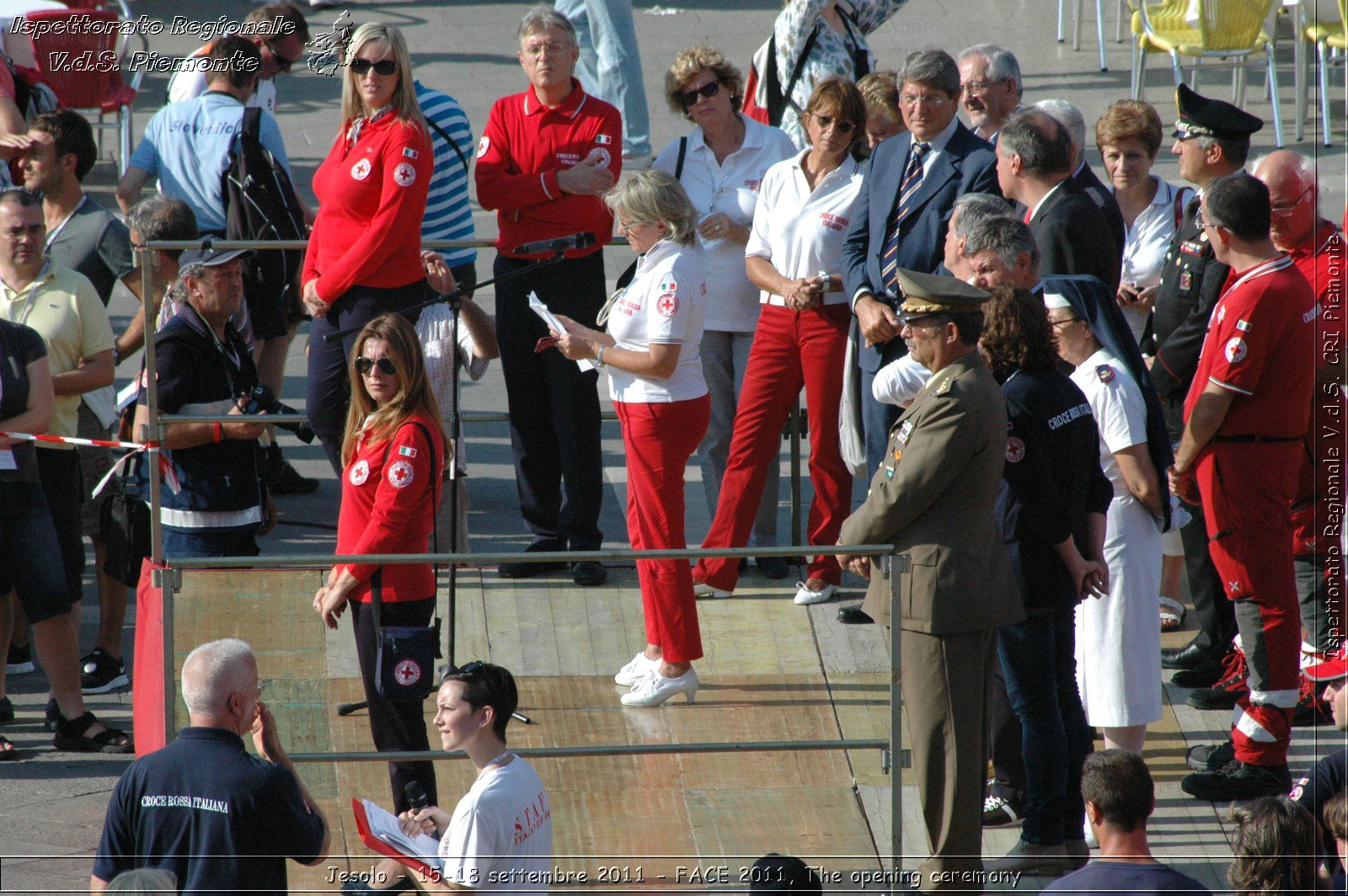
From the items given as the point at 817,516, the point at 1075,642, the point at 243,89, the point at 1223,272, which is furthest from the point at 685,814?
the point at 243,89

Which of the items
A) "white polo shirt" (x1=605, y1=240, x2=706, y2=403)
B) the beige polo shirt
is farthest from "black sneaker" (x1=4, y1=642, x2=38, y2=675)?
"white polo shirt" (x1=605, y1=240, x2=706, y2=403)

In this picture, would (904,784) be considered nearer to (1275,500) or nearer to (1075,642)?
(1075,642)

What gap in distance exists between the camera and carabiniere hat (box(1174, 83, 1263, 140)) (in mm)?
5566

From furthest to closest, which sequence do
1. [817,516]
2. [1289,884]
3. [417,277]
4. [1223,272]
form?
[817,516] → [417,277] → [1223,272] → [1289,884]

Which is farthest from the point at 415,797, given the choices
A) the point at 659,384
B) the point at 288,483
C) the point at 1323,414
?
the point at 288,483

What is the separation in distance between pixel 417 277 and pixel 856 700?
2.32 metres

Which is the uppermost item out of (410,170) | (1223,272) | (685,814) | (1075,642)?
(410,170)

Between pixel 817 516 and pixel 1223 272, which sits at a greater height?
pixel 1223 272

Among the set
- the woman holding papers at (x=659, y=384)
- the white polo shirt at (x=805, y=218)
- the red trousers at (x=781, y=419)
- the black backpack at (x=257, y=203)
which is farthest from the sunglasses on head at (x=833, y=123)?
the black backpack at (x=257, y=203)

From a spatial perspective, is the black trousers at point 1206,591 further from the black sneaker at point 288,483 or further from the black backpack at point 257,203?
the black sneaker at point 288,483

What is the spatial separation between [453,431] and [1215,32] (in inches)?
290

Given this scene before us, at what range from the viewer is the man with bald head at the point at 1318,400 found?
5.34m

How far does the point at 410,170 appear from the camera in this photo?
567 centimetres

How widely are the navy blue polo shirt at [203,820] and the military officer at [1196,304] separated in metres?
3.62
